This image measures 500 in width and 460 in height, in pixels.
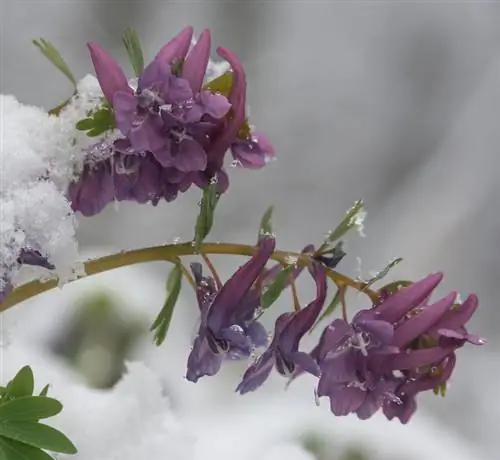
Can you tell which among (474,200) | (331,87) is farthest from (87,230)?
(474,200)

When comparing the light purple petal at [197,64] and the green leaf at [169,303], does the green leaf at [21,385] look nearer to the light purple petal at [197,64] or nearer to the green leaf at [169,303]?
the green leaf at [169,303]

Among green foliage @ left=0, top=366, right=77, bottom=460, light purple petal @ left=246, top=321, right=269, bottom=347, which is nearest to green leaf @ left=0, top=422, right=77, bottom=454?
green foliage @ left=0, top=366, right=77, bottom=460

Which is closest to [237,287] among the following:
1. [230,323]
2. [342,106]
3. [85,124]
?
[230,323]

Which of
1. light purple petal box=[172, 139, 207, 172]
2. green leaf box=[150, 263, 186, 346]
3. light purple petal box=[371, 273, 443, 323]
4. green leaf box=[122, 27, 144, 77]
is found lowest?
light purple petal box=[371, 273, 443, 323]

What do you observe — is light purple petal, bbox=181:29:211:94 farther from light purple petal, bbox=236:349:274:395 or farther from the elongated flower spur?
light purple petal, bbox=236:349:274:395

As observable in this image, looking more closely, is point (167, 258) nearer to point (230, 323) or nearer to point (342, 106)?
point (230, 323)

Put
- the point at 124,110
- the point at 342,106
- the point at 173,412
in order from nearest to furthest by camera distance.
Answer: the point at 124,110, the point at 173,412, the point at 342,106

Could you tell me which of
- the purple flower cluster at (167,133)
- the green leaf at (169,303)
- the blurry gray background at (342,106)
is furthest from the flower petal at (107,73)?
the blurry gray background at (342,106)
